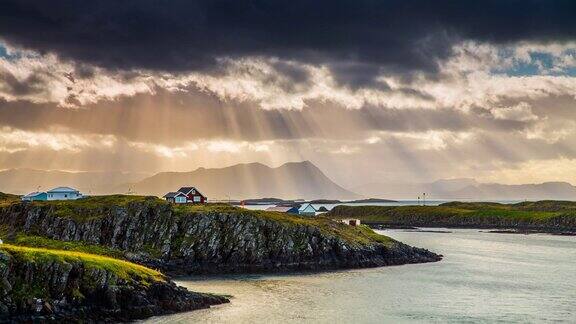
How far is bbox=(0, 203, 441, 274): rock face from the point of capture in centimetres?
13575

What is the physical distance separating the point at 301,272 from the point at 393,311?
43715mm

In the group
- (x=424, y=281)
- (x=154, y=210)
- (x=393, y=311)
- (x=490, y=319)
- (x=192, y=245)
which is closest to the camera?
(x=490, y=319)

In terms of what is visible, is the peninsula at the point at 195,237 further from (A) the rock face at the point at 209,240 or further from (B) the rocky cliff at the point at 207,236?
(A) the rock face at the point at 209,240

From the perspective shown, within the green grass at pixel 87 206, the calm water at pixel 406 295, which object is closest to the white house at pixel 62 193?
the green grass at pixel 87 206

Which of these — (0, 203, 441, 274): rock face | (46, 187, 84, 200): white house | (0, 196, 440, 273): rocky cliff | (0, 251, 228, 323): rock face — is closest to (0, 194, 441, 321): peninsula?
(0, 196, 440, 273): rocky cliff

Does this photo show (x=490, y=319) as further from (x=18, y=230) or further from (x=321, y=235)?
(x=18, y=230)

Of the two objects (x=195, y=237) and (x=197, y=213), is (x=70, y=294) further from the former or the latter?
(x=197, y=213)

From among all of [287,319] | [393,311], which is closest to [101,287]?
[287,319]

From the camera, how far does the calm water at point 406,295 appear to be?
83.6 metres

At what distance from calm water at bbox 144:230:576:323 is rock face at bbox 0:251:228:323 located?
4430 mm

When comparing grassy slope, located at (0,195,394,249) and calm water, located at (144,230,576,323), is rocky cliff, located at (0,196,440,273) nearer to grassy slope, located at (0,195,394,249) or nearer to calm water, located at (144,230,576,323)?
grassy slope, located at (0,195,394,249)

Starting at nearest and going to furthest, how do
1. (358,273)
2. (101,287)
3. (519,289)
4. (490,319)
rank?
(101,287) < (490,319) < (519,289) < (358,273)

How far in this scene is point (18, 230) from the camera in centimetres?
15400

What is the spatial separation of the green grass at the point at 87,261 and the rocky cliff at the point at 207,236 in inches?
1712
